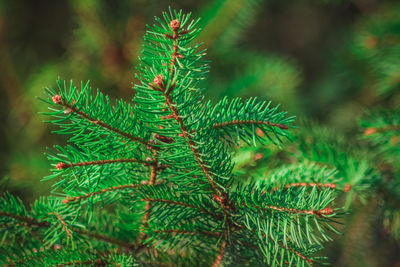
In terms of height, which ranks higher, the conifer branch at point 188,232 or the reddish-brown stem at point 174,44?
the reddish-brown stem at point 174,44

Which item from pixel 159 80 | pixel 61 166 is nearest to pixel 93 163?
pixel 61 166

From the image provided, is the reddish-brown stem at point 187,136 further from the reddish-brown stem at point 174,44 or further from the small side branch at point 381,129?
the small side branch at point 381,129

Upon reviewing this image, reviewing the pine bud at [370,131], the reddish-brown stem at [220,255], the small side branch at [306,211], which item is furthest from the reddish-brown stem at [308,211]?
the pine bud at [370,131]

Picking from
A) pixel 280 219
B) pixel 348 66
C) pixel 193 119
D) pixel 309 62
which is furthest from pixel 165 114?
pixel 309 62

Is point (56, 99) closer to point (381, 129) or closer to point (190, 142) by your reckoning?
point (190, 142)

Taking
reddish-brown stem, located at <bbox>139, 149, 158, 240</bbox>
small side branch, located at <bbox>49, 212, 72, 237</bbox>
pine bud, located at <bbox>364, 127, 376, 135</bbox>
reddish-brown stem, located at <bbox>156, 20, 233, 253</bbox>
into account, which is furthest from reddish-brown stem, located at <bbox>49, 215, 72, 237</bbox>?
pine bud, located at <bbox>364, 127, 376, 135</bbox>

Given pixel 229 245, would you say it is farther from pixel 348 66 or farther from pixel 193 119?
pixel 348 66

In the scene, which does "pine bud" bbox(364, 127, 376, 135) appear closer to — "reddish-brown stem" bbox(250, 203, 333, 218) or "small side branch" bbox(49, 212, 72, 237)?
"reddish-brown stem" bbox(250, 203, 333, 218)
